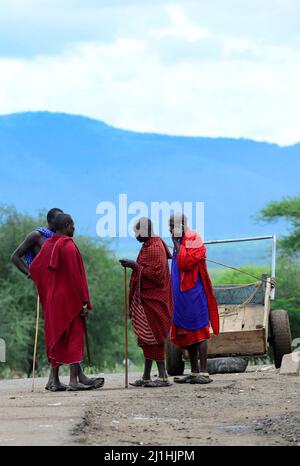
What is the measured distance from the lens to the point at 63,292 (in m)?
14.1

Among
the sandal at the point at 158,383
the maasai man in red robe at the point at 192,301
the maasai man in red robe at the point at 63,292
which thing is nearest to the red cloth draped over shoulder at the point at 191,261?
the maasai man in red robe at the point at 192,301

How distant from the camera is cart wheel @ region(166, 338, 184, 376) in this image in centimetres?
1667

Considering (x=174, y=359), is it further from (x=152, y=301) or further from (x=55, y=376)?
(x=55, y=376)

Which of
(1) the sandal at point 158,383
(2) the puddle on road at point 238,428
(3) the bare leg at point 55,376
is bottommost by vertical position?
(2) the puddle on road at point 238,428

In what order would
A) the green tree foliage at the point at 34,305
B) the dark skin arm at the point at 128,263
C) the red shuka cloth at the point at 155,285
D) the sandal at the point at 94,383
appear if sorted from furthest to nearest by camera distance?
1. the green tree foliage at the point at 34,305
2. the sandal at the point at 94,383
3. the red shuka cloth at the point at 155,285
4. the dark skin arm at the point at 128,263

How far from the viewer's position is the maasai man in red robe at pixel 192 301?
48.8ft

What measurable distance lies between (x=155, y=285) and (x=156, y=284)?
18mm

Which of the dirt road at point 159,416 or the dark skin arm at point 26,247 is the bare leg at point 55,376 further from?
the dark skin arm at point 26,247

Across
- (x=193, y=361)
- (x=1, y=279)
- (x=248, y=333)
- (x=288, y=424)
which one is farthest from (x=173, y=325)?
(x=1, y=279)

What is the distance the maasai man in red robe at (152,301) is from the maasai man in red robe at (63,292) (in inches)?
29.2

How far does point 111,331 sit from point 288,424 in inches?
1267

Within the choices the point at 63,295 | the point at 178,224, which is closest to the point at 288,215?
the point at 178,224

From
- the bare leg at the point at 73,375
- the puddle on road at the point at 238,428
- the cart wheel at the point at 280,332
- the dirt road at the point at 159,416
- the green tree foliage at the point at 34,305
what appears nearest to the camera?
the dirt road at the point at 159,416
